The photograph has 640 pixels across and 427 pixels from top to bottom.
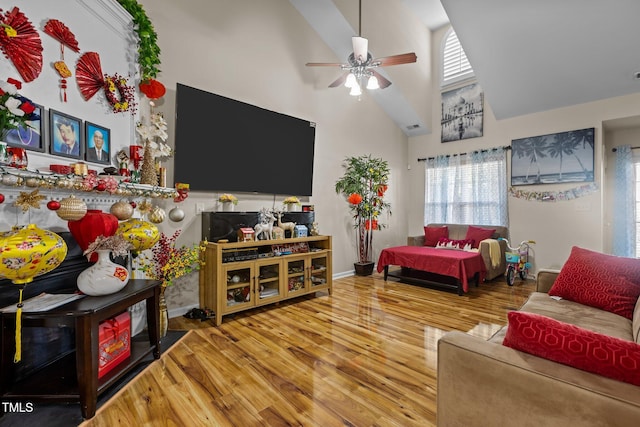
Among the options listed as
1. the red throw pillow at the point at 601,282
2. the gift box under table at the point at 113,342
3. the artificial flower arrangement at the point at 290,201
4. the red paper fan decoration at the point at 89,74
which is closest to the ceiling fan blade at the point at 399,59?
the artificial flower arrangement at the point at 290,201

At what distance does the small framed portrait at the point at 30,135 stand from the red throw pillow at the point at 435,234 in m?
4.89

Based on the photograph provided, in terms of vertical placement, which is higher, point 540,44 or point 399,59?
point 540,44

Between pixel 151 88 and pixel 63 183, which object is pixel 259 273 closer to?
pixel 63 183

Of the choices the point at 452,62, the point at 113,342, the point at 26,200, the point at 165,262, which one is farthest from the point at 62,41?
the point at 452,62

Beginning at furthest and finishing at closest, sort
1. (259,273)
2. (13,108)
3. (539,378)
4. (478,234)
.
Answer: (478,234)
(259,273)
(13,108)
(539,378)

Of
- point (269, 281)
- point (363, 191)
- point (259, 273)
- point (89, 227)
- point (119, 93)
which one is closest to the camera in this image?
point (89, 227)

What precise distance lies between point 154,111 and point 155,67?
Result: 1.32 feet

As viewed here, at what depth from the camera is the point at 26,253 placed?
1.36 meters

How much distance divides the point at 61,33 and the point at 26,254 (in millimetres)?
1485

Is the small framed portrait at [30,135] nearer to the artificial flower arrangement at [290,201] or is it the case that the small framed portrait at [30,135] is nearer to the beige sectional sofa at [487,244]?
the artificial flower arrangement at [290,201]

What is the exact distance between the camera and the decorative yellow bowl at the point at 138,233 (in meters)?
1.98

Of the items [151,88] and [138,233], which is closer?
[138,233]

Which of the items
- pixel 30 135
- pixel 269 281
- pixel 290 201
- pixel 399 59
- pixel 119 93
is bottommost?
pixel 269 281

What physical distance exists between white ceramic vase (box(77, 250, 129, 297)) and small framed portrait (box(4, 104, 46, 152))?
2.46 feet
